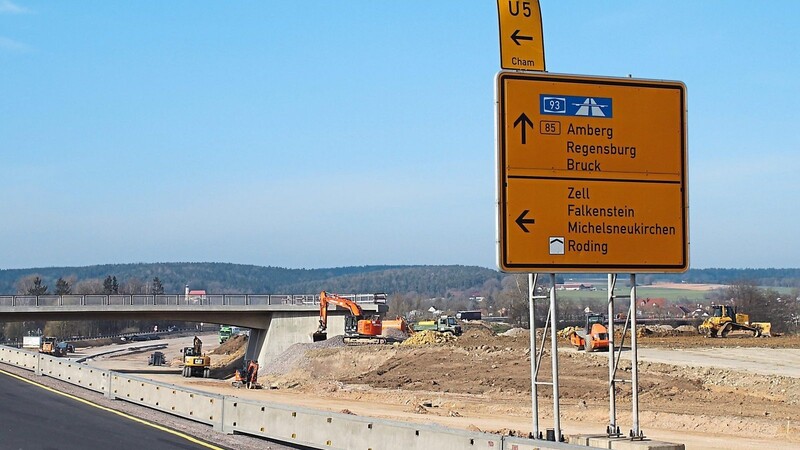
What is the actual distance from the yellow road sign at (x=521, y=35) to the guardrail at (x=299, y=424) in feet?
19.1

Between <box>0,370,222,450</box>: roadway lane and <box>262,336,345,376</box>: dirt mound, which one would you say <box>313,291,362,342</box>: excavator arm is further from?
<box>0,370,222,450</box>: roadway lane

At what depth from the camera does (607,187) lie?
1653cm

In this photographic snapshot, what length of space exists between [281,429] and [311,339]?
6084cm

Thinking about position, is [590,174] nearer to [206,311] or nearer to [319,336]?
[319,336]

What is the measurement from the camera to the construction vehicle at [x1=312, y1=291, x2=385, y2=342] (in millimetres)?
81681

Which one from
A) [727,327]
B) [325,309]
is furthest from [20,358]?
[727,327]

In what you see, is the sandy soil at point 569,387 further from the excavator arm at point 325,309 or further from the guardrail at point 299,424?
the guardrail at point 299,424

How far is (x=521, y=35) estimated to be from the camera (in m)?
17.2

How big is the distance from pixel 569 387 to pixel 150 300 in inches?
1800

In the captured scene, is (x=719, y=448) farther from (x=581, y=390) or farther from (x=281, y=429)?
(x=581, y=390)

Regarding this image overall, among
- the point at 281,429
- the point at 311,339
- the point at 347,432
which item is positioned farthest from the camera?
the point at 311,339

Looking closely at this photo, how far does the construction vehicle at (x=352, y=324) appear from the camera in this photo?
81.7 metres

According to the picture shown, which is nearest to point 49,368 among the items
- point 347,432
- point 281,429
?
point 281,429

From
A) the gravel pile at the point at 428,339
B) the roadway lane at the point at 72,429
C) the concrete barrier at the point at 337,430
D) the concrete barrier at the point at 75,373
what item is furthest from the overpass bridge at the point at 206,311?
the concrete barrier at the point at 337,430
